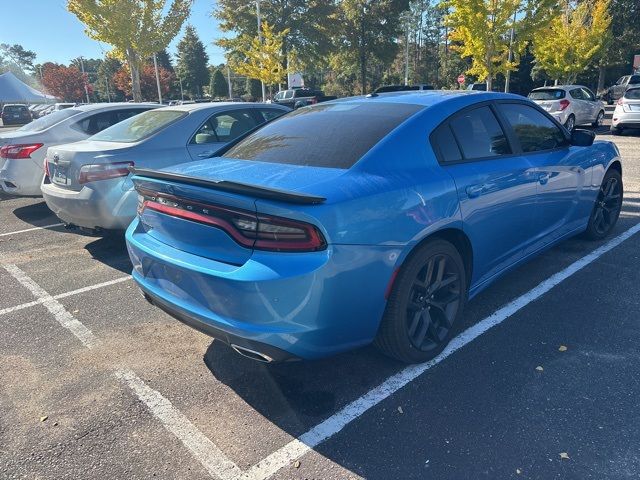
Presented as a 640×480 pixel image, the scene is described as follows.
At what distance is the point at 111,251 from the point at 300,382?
352cm

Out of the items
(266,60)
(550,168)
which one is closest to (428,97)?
(550,168)

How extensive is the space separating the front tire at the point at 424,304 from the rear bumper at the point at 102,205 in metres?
3.16

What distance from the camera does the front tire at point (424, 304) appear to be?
2.70 m

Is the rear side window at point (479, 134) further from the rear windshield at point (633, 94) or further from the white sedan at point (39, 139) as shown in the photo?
the rear windshield at point (633, 94)

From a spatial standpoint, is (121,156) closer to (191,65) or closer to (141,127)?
(141,127)

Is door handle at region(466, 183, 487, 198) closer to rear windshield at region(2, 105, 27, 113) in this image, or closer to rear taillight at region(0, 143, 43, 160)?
rear taillight at region(0, 143, 43, 160)

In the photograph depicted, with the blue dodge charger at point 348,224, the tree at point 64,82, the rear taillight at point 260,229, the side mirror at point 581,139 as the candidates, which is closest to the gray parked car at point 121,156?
the blue dodge charger at point 348,224

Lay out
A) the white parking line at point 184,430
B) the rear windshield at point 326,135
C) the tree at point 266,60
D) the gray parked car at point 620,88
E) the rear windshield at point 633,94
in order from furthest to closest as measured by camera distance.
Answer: the tree at point 266,60 → the gray parked car at point 620,88 → the rear windshield at point 633,94 → the rear windshield at point 326,135 → the white parking line at point 184,430

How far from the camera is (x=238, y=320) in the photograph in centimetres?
236

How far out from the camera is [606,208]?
522 centimetres

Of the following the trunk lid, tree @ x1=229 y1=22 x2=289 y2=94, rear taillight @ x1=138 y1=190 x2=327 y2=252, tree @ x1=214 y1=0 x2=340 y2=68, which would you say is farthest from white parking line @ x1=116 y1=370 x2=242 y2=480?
tree @ x1=214 y1=0 x2=340 y2=68

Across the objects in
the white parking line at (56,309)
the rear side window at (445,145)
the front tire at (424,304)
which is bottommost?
the white parking line at (56,309)

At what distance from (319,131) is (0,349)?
8.81ft

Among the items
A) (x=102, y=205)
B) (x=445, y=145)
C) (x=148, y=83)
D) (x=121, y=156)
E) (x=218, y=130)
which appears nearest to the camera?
(x=445, y=145)
